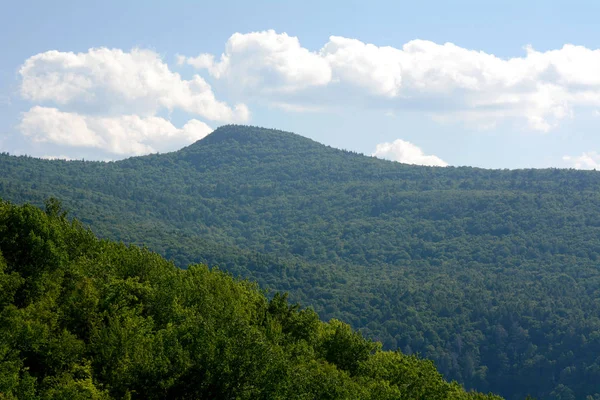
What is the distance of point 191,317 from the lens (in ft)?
177

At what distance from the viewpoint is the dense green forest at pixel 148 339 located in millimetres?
45281

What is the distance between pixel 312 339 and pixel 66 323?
2349 cm

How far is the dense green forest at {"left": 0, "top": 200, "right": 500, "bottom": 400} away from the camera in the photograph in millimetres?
45281

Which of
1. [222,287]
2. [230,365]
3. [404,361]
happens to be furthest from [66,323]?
[404,361]

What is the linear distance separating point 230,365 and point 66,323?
12.0m

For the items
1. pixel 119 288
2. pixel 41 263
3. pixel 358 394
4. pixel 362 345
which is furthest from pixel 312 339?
pixel 41 263

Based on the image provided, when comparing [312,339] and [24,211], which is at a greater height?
[24,211]

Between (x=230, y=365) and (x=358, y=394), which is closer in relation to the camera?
(x=230, y=365)

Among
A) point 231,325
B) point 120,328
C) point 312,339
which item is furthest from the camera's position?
point 312,339

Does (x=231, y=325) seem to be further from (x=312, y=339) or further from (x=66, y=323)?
(x=312, y=339)

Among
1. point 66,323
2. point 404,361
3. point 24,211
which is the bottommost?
point 404,361

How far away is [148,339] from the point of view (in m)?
48.1

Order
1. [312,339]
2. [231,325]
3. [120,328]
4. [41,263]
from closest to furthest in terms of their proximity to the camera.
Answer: [120,328], [231,325], [41,263], [312,339]

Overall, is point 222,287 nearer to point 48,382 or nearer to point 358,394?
point 358,394
